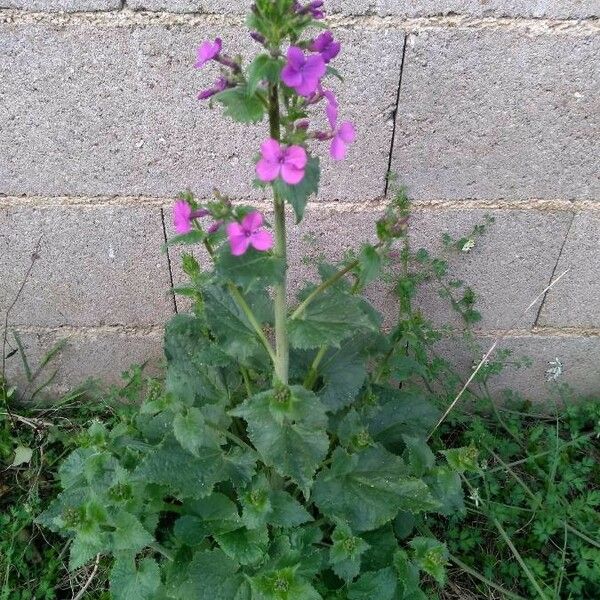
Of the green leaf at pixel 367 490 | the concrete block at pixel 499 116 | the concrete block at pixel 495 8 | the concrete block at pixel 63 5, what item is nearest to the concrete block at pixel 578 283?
the concrete block at pixel 499 116

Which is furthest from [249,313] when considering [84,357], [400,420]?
[84,357]

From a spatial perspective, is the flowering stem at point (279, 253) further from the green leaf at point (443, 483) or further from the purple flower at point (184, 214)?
the green leaf at point (443, 483)

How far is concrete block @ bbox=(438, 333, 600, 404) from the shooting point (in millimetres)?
2449

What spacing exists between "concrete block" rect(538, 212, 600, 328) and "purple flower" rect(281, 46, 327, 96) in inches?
56.4

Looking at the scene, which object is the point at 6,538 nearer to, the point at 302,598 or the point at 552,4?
the point at 302,598

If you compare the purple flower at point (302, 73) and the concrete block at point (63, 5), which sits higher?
the concrete block at point (63, 5)

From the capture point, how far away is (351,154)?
6.56ft

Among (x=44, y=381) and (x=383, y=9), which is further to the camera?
(x=44, y=381)

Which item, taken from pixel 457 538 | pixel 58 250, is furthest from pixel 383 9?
pixel 457 538

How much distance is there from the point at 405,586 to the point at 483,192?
127cm

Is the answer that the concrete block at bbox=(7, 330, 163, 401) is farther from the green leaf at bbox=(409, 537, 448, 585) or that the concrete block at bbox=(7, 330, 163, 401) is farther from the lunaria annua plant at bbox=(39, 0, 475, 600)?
the green leaf at bbox=(409, 537, 448, 585)

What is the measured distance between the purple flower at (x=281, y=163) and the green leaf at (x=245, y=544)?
3.07 feet

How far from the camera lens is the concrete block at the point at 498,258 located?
2.15 metres

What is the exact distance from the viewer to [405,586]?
1.59 meters
